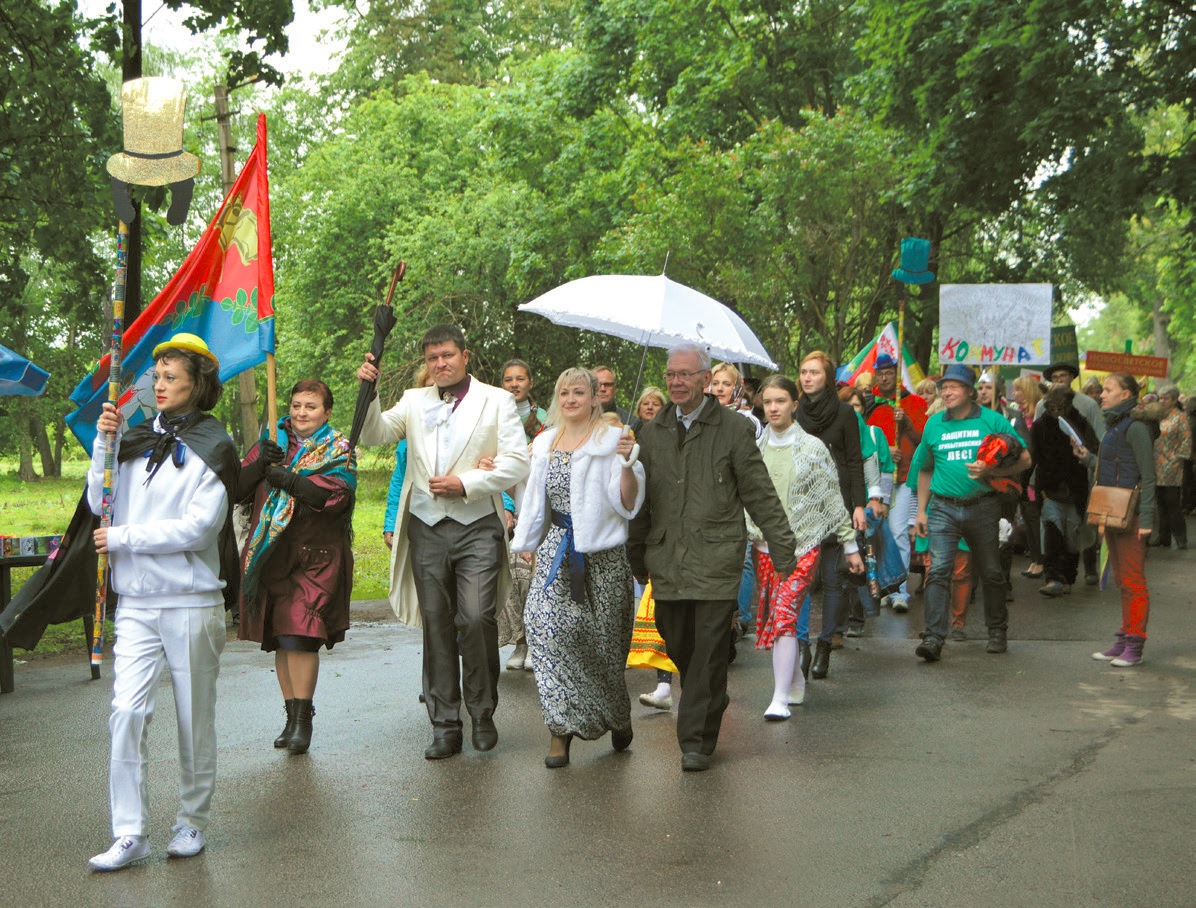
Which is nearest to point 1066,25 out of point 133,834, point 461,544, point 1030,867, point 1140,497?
point 1140,497

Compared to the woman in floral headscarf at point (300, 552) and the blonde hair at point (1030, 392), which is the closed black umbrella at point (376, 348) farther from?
the blonde hair at point (1030, 392)

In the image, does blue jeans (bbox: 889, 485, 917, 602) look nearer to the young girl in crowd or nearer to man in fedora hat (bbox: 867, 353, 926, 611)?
man in fedora hat (bbox: 867, 353, 926, 611)

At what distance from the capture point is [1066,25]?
16.4 m

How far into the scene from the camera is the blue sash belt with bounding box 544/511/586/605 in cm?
698

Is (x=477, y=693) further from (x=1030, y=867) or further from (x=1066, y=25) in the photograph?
(x=1066, y=25)

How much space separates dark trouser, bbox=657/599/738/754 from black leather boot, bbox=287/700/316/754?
1.87 m

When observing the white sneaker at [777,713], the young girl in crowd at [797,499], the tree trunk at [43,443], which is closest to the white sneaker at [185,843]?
the white sneaker at [777,713]

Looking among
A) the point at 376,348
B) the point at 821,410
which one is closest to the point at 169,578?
the point at 376,348

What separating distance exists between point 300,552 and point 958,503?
16.1 feet

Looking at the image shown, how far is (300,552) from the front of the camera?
7.20 m

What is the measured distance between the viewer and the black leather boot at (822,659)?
369 inches

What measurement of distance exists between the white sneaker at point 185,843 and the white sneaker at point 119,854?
16 centimetres

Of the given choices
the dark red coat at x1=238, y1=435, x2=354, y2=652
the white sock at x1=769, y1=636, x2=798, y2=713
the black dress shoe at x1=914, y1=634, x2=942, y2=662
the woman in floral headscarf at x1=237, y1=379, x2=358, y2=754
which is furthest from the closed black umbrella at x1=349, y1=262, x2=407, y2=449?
the black dress shoe at x1=914, y1=634, x2=942, y2=662

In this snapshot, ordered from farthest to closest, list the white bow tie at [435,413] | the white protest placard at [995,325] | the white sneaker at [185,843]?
the white protest placard at [995,325] < the white bow tie at [435,413] < the white sneaker at [185,843]
